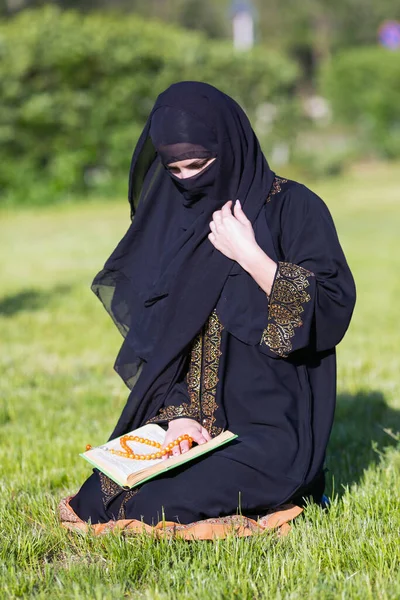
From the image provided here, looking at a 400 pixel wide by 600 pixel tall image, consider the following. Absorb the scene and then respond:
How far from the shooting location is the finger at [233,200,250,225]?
10.5 feet

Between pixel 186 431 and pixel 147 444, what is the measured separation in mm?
146

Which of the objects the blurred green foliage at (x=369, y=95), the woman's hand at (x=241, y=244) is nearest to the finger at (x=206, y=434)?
the woman's hand at (x=241, y=244)

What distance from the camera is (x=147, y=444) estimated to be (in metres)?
3.29

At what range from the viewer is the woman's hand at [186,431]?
327 cm

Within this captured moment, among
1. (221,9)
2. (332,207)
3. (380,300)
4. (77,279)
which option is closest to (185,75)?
(332,207)

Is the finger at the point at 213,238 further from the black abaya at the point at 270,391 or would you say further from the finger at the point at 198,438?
the finger at the point at 198,438

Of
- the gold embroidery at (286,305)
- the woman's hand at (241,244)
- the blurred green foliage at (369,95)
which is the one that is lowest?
the gold embroidery at (286,305)

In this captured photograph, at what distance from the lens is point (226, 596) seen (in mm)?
2725

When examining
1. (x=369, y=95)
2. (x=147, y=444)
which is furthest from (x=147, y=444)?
(x=369, y=95)

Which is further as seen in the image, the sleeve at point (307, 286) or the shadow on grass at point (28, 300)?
the shadow on grass at point (28, 300)

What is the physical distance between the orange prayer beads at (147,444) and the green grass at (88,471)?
28 cm

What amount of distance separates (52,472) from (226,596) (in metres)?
1.69

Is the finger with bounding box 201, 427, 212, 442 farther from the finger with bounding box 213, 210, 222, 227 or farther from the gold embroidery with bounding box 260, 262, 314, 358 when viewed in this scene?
Result: the finger with bounding box 213, 210, 222, 227

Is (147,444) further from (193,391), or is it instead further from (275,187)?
(275,187)
